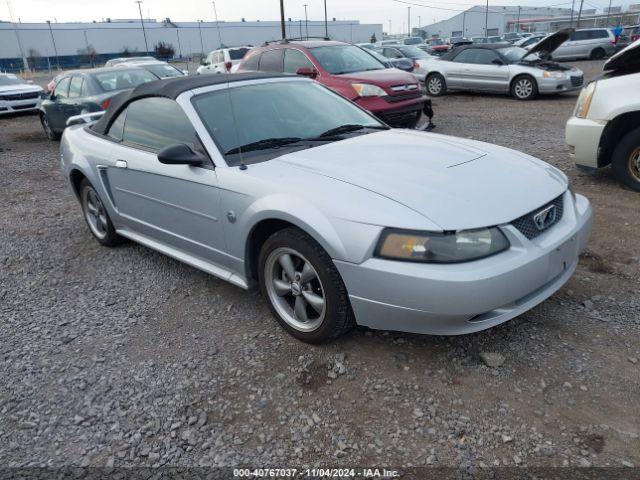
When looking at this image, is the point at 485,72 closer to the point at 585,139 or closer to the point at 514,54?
the point at 514,54

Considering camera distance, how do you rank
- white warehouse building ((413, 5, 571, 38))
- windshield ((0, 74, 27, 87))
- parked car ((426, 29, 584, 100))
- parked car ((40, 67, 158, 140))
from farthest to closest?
white warehouse building ((413, 5, 571, 38)), windshield ((0, 74, 27, 87)), parked car ((426, 29, 584, 100)), parked car ((40, 67, 158, 140))

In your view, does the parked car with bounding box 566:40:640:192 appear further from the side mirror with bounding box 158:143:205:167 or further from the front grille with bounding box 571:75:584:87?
the front grille with bounding box 571:75:584:87

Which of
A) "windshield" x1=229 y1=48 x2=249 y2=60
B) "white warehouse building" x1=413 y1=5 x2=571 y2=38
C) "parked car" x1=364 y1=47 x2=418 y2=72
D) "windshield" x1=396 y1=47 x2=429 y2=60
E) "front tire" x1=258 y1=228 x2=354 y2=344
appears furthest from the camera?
"white warehouse building" x1=413 y1=5 x2=571 y2=38

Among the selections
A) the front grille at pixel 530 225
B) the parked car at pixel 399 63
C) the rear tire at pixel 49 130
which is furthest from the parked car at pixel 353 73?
the front grille at pixel 530 225

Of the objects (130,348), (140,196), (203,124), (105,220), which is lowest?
(130,348)

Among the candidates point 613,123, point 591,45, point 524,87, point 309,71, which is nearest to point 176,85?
point 613,123

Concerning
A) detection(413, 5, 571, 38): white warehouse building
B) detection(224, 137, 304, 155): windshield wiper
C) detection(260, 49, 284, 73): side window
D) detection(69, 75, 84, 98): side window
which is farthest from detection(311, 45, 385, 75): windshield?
detection(413, 5, 571, 38): white warehouse building

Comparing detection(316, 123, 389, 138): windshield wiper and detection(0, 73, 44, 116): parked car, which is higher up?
detection(316, 123, 389, 138): windshield wiper

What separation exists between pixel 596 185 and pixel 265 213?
4.35 meters

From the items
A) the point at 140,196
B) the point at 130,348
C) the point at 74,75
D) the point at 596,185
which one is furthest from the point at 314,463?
the point at 74,75

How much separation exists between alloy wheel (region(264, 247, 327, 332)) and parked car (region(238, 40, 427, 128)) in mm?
5323

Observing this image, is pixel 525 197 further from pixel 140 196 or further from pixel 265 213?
pixel 140 196

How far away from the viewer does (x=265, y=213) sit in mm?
2936

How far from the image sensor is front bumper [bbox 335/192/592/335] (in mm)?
2445
